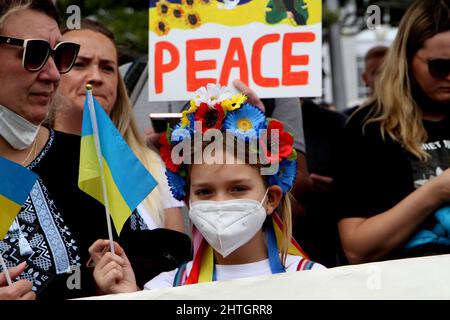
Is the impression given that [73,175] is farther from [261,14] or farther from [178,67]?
[261,14]

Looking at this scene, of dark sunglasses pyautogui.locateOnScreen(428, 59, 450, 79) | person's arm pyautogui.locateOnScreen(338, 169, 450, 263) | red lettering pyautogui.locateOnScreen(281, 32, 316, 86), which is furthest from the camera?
red lettering pyautogui.locateOnScreen(281, 32, 316, 86)

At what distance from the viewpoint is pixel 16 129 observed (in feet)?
8.61

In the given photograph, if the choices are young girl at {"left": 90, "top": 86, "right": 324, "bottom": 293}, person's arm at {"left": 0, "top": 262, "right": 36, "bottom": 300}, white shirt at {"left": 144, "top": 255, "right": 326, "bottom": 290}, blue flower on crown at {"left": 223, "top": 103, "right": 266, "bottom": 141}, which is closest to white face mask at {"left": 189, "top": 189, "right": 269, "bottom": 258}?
young girl at {"left": 90, "top": 86, "right": 324, "bottom": 293}

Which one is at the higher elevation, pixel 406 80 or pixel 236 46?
pixel 236 46

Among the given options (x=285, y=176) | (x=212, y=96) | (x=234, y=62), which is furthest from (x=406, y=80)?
(x=212, y=96)

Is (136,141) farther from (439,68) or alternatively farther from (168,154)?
(439,68)

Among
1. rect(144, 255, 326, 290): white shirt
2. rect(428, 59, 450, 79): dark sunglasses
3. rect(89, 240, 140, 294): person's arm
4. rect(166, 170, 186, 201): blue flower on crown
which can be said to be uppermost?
rect(428, 59, 450, 79): dark sunglasses

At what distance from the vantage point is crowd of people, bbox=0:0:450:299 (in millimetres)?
2596

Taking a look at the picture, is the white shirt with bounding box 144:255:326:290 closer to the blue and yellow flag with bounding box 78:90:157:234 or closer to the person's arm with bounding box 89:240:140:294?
the person's arm with bounding box 89:240:140:294

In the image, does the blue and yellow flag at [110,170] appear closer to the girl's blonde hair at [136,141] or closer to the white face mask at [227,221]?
the white face mask at [227,221]

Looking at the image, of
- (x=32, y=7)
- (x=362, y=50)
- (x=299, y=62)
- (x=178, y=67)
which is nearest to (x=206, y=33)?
(x=178, y=67)

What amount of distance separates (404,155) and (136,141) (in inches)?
44.3

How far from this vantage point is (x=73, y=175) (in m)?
2.76

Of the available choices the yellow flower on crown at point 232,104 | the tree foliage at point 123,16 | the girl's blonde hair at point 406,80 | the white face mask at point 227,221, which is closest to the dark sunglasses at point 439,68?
the girl's blonde hair at point 406,80
